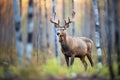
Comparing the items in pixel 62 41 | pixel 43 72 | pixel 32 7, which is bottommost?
pixel 43 72

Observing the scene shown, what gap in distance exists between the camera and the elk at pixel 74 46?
4875mm

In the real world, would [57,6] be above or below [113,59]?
above

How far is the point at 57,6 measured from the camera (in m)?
4.95

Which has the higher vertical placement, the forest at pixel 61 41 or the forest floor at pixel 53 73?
the forest at pixel 61 41

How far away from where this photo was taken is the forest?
Answer: 484 cm

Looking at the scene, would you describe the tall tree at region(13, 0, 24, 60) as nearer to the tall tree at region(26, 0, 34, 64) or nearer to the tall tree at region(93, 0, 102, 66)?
the tall tree at region(26, 0, 34, 64)

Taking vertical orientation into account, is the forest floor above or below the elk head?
below

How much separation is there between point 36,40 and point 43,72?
0.32 m

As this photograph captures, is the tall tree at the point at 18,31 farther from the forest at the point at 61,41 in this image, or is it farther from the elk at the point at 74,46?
the elk at the point at 74,46

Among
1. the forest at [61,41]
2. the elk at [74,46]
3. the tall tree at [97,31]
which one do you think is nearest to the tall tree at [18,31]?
the forest at [61,41]

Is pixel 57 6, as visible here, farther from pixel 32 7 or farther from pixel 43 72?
pixel 43 72

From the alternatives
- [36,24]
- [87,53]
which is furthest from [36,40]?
[87,53]

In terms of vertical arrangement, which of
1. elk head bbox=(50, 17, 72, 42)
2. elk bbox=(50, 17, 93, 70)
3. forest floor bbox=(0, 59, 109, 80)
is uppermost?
elk head bbox=(50, 17, 72, 42)

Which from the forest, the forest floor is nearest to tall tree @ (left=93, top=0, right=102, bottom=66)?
the forest
